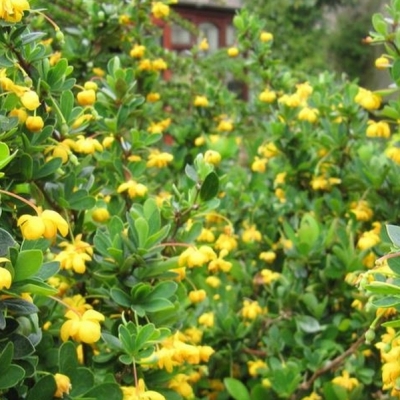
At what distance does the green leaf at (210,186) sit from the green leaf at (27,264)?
419 mm

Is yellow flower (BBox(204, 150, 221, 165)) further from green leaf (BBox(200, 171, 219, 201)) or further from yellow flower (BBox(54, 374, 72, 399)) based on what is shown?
yellow flower (BBox(54, 374, 72, 399))

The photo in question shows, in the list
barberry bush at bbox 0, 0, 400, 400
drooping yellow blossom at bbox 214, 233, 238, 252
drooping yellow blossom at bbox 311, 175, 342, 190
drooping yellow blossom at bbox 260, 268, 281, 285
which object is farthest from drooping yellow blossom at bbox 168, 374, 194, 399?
drooping yellow blossom at bbox 311, 175, 342, 190

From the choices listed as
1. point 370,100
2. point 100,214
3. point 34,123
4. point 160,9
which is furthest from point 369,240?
point 160,9

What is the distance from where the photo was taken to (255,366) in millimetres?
1840

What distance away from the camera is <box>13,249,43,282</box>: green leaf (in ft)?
3.17

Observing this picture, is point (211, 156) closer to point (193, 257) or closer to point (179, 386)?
point (193, 257)

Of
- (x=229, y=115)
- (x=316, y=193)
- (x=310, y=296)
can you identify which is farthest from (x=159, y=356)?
(x=229, y=115)

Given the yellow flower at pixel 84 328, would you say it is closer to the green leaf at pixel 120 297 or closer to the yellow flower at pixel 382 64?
the green leaf at pixel 120 297

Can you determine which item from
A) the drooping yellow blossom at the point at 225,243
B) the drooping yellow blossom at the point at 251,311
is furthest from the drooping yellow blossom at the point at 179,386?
the drooping yellow blossom at the point at 251,311

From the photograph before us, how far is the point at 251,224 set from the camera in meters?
2.25

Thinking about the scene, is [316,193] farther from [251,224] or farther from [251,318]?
[251,318]

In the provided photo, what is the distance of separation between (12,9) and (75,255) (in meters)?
0.43

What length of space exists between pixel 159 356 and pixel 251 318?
768mm

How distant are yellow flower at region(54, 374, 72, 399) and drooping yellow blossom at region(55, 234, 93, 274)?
0.21 metres
